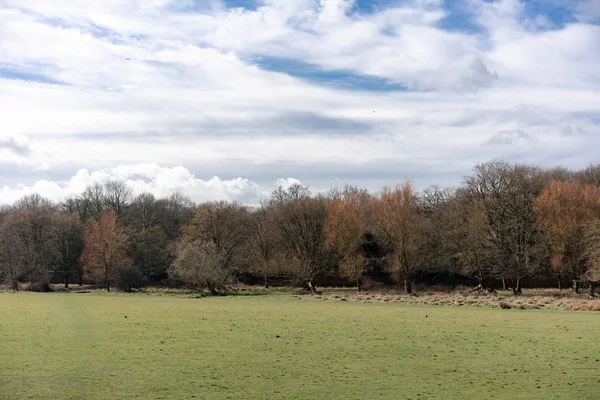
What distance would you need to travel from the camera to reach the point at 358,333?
2361 cm

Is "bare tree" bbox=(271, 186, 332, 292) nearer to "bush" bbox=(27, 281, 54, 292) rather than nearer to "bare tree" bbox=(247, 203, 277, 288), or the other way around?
"bare tree" bbox=(247, 203, 277, 288)

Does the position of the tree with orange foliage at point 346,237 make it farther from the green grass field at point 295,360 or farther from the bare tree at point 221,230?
the green grass field at point 295,360

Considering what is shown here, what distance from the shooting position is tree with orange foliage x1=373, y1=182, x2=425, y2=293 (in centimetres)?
6712

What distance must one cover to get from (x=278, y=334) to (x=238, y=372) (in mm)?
7893

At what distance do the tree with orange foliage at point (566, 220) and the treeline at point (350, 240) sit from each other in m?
0.12

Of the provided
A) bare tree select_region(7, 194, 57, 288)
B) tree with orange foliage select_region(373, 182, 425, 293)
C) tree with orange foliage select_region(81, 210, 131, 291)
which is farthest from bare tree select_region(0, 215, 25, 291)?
tree with orange foliage select_region(373, 182, 425, 293)

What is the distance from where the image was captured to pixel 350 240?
72562mm

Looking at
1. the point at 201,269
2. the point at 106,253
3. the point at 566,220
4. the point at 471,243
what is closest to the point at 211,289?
the point at 201,269

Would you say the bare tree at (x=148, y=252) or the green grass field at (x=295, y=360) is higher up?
the bare tree at (x=148, y=252)

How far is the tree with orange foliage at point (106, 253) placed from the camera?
3029 inches

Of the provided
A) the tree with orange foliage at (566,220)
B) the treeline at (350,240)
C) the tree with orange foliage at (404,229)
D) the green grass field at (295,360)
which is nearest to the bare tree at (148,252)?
the treeline at (350,240)

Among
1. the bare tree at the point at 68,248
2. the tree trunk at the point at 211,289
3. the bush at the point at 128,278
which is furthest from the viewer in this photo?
the bare tree at the point at 68,248

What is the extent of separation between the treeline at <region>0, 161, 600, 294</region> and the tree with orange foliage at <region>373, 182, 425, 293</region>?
129 mm

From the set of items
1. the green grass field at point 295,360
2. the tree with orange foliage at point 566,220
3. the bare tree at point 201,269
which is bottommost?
the green grass field at point 295,360
